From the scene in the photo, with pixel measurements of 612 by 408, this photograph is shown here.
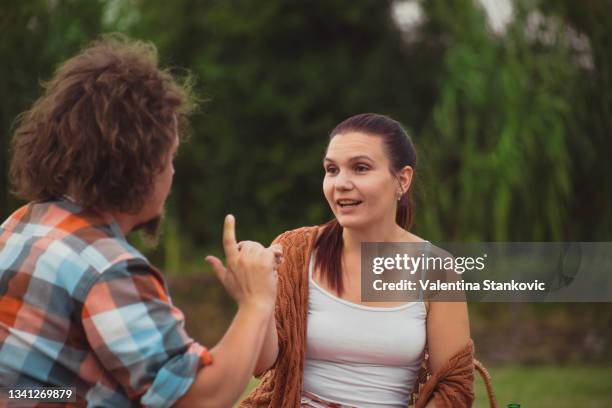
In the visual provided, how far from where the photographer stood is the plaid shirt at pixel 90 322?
5.73ft

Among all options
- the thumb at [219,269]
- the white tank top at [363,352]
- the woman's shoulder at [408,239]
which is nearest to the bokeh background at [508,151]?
the woman's shoulder at [408,239]

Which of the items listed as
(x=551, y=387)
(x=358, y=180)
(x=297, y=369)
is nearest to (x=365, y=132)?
(x=358, y=180)

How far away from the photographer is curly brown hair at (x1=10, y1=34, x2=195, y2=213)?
184 centimetres

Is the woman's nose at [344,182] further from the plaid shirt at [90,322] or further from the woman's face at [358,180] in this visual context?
the plaid shirt at [90,322]

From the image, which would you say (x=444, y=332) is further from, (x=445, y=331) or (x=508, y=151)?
(x=508, y=151)

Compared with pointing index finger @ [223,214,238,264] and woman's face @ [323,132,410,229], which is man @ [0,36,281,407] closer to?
pointing index finger @ [223,214,238,264]

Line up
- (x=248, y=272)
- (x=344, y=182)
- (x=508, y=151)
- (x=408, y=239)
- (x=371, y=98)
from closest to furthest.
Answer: (x=248, y=272) → (x=344, y=182) → (x=408, y=239) → (x=508, y=151) → (x=371, y=98)

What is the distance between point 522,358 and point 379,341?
5883 millimetres

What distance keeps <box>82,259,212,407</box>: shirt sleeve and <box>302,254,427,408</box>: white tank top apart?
106cm

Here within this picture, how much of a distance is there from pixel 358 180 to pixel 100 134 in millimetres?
1188

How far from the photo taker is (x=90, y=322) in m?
1.75

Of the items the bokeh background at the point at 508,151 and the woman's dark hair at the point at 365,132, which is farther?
the bokeh background at the point at 508,151

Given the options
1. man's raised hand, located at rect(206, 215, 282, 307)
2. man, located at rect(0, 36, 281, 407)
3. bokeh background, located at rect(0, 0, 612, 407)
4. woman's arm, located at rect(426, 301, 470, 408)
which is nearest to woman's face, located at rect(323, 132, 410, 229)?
woman's arm, located at rect(426, 301, 470, 408)

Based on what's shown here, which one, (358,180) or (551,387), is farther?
(551,387)
